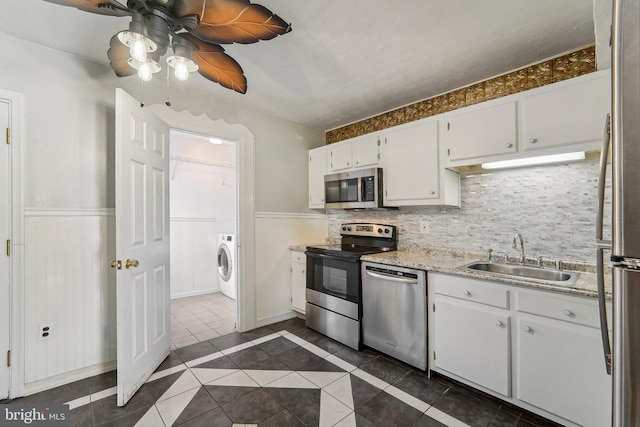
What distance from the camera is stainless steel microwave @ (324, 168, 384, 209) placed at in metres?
2.86

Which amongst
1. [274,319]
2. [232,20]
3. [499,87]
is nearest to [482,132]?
[499,87]

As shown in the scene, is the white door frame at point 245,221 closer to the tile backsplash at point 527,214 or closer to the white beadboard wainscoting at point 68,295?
the white beadboard wainscoting at point 68,295

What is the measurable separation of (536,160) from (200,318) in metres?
3.73

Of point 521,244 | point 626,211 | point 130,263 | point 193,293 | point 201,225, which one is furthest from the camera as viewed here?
point 201,225

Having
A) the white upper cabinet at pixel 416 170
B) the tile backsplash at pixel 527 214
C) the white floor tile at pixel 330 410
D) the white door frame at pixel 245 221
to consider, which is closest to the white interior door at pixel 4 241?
the white door frame at pixel 245 221

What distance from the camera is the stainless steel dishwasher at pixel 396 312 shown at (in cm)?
219

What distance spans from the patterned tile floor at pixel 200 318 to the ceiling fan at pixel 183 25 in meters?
2.48

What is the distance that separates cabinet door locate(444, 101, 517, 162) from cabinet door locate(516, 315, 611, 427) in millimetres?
1190

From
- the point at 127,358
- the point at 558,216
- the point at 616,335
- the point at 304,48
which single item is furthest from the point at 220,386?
the point at 558,216

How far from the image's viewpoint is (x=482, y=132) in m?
2.16

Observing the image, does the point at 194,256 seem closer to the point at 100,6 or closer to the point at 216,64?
the point at 216,64

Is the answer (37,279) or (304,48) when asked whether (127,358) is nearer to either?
(37,279)

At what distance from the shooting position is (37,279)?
1.98m

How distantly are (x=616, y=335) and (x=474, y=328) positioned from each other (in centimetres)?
139
